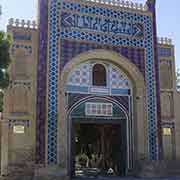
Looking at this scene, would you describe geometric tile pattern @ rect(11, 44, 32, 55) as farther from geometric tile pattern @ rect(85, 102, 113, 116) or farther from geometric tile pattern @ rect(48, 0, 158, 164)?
geometric tile pattern @ rect(85, 102, 113, 116)

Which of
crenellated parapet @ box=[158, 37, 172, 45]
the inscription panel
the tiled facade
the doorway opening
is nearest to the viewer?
the tiled facade

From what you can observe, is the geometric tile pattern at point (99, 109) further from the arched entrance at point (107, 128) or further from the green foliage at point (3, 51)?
the green foliage at point (3, 51)

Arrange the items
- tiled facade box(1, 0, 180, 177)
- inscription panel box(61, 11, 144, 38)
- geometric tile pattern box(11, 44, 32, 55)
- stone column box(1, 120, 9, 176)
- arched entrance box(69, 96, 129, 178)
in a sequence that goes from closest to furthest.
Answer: stone column box(1, 120, 9, 176) < tiled facade box(1, 0, 180, 177) < geometric tile pattern box(11, 44, 32, 55) < arched entrance box(69, 96, 129, 178) < inscription panel box(61, 11, 144, 38)

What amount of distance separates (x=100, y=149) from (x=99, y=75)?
21.8 ft

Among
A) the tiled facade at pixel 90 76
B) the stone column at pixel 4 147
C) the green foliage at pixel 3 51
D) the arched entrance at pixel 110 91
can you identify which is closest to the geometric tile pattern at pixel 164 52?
the tiled facade at pixel 90 76

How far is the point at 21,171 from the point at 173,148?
7.30 metres

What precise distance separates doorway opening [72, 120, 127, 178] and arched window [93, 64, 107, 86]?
5.86 feet

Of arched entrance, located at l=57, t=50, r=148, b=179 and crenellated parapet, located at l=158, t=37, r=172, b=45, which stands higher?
crenellated parapet, located at l=158, t=37, r=172, b=45

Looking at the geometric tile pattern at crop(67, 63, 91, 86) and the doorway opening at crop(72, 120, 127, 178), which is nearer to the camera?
the geometric tile pattern at crop(67, 63, 91, 86)

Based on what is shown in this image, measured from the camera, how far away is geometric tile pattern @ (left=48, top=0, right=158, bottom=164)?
14501 millimetres

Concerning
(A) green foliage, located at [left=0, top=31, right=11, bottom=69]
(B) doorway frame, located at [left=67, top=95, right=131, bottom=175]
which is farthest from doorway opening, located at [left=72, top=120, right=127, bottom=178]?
(A) green foliage, located at [left=0, top=31, right=11, bottom=69]

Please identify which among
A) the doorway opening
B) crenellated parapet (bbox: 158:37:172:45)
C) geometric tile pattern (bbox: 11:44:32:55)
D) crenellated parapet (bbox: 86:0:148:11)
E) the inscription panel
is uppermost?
crenellated parapet (bbox: 86:0:148:11)

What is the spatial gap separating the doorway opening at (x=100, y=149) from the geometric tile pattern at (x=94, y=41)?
1.22 m

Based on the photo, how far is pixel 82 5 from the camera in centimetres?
1595
